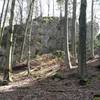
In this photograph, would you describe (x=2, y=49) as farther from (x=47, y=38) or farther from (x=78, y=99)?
(x=78, y=99)

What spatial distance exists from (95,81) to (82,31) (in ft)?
8.74

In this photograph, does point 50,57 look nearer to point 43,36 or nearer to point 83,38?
point 43,36

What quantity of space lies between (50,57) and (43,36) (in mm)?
5291

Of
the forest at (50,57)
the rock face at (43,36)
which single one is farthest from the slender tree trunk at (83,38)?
the rock face at (43,36)

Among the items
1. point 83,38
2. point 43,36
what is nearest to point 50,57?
point 43,36

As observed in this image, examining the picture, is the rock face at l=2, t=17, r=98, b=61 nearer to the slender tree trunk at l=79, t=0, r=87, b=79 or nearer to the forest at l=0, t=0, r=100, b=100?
the forest at l=0, t=0, r=100, b=100

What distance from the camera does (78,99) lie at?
8375 mm

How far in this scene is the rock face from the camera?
30609mm

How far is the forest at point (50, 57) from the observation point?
35.1 ft

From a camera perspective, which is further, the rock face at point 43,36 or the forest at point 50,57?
the rock face at point 43,36

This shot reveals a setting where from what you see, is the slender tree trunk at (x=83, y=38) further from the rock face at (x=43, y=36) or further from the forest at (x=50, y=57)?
the rock face at (x=43, y=36)

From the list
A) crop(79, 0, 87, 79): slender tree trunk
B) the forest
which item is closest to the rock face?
the forest

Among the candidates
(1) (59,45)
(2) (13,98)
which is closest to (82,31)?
(2) (13,98)

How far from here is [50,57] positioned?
89.0 ft
